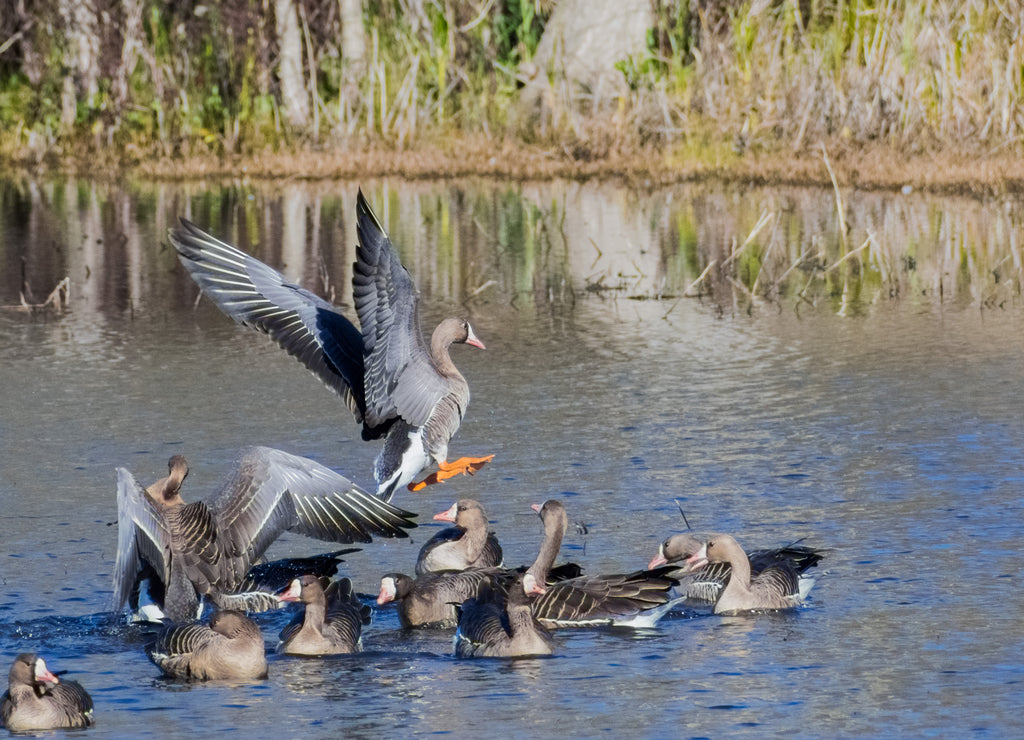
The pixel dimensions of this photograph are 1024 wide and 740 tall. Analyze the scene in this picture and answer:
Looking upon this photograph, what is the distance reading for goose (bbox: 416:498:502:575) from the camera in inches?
319

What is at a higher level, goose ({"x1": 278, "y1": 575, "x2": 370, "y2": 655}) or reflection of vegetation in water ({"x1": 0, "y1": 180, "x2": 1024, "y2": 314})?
reflection of vegetation in water ({"x1": 0, "y1": 180, "x2": 1024, "y2": 314})

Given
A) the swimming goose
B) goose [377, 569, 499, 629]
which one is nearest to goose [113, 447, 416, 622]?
goose [377, 569, 499, 629]

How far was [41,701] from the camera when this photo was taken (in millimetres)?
6168

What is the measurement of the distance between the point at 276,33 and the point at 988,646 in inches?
835

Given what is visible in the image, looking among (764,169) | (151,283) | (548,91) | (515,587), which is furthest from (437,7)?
(515,587)

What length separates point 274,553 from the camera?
8.77m

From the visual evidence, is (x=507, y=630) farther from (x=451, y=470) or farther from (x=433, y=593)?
(x=451, y=470)

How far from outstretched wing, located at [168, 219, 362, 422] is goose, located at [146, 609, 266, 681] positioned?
99.6 inches

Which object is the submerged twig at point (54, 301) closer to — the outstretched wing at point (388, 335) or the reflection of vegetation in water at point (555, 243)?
the reflection of vegetation in water at point (555, 243)

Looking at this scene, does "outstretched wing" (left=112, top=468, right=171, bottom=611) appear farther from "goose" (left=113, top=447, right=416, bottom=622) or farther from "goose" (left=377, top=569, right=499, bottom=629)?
"goose" (left=377, top=569, right=499, bottom=629)

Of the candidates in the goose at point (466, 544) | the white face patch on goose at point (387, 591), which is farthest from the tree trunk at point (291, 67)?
the white face patch on goose at point (387, 591)

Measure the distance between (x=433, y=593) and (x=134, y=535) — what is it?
4.15 ft

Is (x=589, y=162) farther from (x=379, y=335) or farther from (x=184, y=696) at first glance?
(x=184, y=696)

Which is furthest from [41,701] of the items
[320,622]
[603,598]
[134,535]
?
[603,598]
